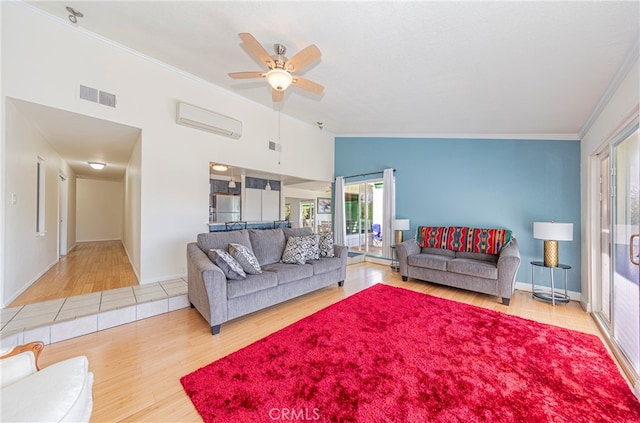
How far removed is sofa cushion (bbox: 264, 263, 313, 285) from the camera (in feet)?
9.98

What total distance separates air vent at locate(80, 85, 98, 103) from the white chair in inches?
119

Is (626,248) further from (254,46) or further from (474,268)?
(254,46)

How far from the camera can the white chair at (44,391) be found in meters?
0.78

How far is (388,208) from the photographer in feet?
17.9

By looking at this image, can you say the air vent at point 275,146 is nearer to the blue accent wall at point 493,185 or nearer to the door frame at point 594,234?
A: the blue accent wall at point 493,185

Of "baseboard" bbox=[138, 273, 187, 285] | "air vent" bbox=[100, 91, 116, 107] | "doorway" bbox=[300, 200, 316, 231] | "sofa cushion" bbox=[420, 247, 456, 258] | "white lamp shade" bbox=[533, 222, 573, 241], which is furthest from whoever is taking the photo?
"doorway" bbox=[300, 200, 316, 231]

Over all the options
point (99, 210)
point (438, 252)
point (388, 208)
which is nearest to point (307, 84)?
point (388, 208)

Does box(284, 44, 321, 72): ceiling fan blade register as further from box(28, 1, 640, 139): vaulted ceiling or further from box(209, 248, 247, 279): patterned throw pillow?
box(209, 248, 247, 279): patterned throw pillow

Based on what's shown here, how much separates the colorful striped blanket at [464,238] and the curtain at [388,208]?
698mm

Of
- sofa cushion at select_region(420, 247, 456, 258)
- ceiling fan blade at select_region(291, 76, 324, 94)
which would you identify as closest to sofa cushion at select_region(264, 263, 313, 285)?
ceiling fan blade at select_region(291, 76, 324, 94)

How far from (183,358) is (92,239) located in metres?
8.85

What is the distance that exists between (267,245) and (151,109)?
97.9 inches

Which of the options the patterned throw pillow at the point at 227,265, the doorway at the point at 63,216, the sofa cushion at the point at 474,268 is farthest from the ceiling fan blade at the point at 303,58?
the doorway at the point at 63,216

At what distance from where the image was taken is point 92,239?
Answer: 8164 mm
